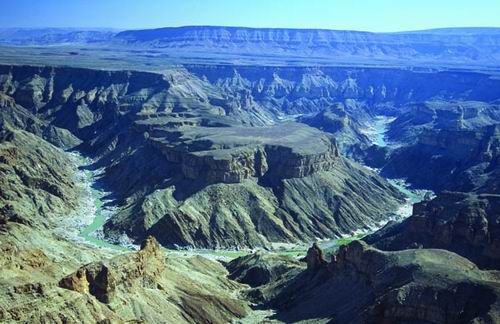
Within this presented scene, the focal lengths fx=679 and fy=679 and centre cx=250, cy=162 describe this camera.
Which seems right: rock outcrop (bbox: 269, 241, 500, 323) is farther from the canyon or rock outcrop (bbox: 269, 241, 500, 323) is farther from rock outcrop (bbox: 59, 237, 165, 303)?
rock outcrop (bbox: 59, 237, 165, 303)

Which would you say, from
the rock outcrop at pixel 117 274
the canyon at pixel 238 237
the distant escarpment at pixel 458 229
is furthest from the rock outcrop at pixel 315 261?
the rock outcrop at pixel 117 274

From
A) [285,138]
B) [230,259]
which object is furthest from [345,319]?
[285,138]

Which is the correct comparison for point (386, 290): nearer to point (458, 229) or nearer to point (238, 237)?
point (458, 229)

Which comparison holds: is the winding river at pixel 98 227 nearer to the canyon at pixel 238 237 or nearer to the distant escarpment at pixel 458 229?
the canyon at pixel 238 237

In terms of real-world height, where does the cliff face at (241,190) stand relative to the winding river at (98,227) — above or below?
above

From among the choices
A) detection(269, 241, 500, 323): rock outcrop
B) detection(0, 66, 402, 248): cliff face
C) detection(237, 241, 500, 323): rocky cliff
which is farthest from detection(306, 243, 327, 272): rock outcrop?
detection(0, 66, 402, 248): cliff face
